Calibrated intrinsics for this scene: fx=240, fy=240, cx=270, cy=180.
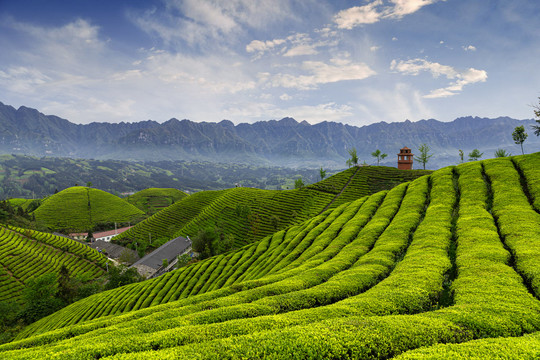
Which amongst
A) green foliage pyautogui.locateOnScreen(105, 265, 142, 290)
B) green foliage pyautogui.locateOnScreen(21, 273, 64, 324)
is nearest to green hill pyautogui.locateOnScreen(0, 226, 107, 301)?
green foliage pyautogui.locateOnScreen(21, 273, 64, 324)

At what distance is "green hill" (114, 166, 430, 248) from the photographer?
110 m

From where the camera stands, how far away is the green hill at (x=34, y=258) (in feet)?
300

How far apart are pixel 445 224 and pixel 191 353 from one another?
35400mm

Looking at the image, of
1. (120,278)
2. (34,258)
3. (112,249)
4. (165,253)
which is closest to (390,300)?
(120,278)

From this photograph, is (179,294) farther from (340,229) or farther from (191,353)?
(191,353)

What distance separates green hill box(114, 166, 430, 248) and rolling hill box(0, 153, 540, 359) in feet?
207

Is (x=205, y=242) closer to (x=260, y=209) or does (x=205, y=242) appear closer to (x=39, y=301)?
(x=260, y=209)

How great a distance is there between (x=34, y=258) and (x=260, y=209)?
334 feet

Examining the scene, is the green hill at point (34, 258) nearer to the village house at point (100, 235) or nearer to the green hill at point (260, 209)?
the green hill at point (260, 209)

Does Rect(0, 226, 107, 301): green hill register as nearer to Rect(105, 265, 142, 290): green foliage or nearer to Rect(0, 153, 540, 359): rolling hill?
Rect(105, 265, 142, 290): green foliage

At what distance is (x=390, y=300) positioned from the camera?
56.1ft

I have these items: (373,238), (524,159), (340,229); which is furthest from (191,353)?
(524,159)

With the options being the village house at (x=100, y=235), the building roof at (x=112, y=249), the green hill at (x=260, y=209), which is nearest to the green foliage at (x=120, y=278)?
the green hill at (x=260, y=209)

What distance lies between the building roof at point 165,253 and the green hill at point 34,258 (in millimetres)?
24918
